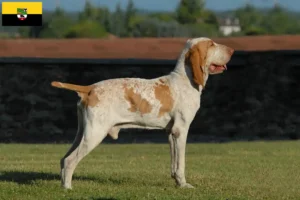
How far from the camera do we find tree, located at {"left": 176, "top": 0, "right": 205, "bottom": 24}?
59.7 m

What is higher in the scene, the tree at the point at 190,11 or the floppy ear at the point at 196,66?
the floppy ear at the point at 196,66

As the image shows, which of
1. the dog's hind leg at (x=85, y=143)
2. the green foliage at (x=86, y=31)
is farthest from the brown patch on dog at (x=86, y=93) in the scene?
the green foliage at (x=86, y=31)

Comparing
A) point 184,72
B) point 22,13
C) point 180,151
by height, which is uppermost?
point 184,72

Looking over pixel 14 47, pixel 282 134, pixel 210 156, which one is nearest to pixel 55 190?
pixel 210 156

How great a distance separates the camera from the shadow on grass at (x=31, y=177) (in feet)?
45.9

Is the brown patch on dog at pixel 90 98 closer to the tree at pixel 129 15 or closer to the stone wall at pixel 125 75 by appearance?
the stone wall at pixel 125 75

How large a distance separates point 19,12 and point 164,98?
57.0ft

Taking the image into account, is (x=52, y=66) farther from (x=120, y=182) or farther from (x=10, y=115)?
(x=120, y=182)

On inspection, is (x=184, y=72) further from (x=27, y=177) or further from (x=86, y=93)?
(x=27, y=177)

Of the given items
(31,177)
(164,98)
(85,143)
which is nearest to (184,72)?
(164,98)

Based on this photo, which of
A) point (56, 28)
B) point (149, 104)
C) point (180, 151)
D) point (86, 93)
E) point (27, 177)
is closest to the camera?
point (86, 93)

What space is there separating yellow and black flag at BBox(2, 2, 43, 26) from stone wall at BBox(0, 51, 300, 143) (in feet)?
6.64

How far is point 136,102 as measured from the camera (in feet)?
42.3

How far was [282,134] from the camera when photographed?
27.1 metres
